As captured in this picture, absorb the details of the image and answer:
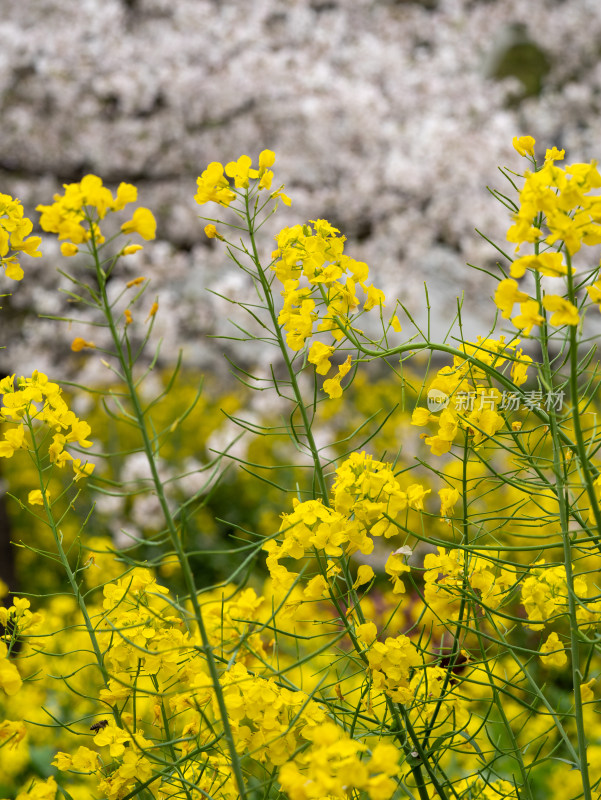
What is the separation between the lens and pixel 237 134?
21.2ft

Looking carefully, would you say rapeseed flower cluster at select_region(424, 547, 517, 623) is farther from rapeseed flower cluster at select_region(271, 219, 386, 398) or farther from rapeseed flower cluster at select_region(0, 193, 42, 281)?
rapeseed flower cluster at select_region(0, 193, 42, 281)

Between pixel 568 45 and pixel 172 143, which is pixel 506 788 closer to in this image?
pixel 172 143

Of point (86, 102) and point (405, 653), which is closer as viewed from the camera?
point (405, 653)

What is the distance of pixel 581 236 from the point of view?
876 millimetres

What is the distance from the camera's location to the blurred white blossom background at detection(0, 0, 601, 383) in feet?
20.5

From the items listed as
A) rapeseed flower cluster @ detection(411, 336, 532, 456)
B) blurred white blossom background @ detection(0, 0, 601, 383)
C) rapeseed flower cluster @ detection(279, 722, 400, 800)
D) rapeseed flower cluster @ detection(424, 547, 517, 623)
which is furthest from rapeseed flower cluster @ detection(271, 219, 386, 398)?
blurred white blossom background @ detection(0, 0, 601, 383)

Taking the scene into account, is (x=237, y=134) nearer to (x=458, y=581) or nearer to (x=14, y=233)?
(x=14, y=233)

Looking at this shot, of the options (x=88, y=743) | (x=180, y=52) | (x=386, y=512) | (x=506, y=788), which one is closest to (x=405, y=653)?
(x=386, y=512)

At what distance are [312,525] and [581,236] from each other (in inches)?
17.9

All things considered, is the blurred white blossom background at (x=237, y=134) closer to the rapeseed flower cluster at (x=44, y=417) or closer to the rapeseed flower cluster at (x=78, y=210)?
the rapeseed flower cluster at (x=44, y=417)

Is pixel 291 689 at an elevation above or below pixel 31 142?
below

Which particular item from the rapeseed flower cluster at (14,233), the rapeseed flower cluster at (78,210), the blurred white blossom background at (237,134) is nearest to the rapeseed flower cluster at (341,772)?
the rapeseed flower cluster at (78,210)

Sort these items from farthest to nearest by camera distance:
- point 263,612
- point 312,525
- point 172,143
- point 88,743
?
point 172,143 < point 88,743 < point 263,612 < point 312,525

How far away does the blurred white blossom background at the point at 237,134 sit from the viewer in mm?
6238
